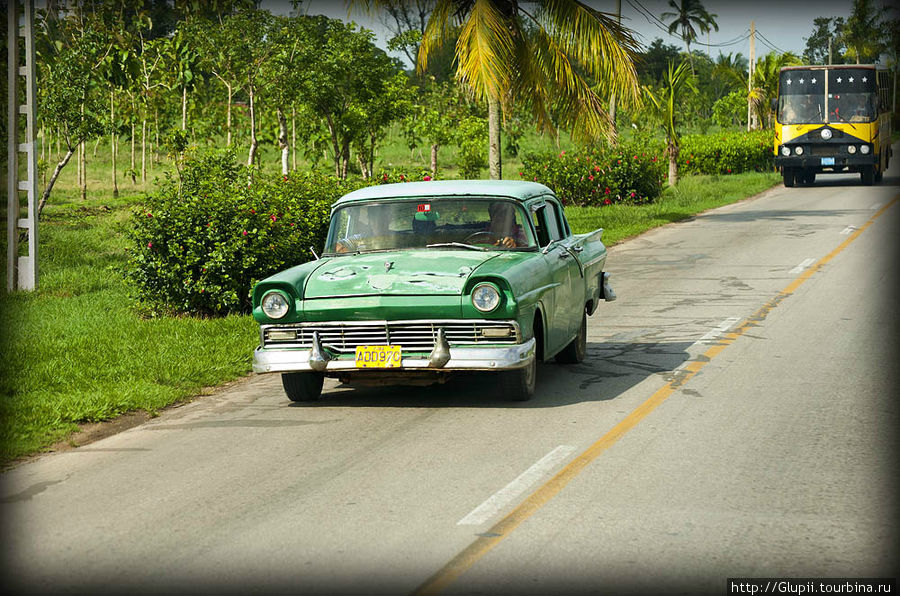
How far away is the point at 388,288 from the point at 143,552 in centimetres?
339

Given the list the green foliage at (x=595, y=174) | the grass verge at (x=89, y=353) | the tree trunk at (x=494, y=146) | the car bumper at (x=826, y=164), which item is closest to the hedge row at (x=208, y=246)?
the grass verge at (x=89, y=353)

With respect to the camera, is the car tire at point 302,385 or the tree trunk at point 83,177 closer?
the car tire at point 302,385

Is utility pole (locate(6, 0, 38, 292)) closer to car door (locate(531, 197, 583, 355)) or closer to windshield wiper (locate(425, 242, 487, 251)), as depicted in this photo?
windshield wiper (locate(425, 242, 487, 251))

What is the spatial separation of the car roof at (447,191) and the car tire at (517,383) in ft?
5.31

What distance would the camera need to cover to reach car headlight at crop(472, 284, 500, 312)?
8172mm

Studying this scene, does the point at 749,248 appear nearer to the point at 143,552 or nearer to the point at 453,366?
the point at 453,366

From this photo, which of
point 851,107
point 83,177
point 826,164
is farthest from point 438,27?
point 851,107

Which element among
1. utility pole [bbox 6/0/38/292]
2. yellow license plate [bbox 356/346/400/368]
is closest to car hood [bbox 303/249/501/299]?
yellow license plate [bbox 356/346/400/368]

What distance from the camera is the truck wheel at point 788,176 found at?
37344 millimetres

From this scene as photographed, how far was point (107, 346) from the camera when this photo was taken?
36.8 feet

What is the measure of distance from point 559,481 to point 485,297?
2037 mm

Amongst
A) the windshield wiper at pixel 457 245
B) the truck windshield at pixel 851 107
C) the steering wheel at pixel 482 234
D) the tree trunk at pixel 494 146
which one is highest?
the truck windshield at pixel 851 107

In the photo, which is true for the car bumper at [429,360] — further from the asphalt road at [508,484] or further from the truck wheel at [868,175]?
the truck wheel at [868,175]

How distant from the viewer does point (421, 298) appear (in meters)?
8.27
